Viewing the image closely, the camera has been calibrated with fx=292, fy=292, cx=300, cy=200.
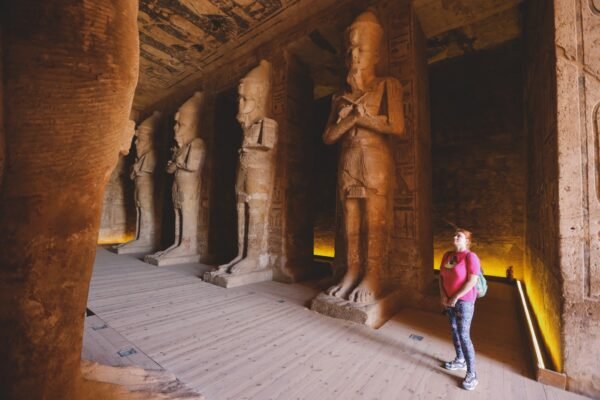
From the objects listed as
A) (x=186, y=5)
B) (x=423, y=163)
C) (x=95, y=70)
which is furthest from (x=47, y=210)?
(x=186, y=5)

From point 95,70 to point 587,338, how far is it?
3097 mm

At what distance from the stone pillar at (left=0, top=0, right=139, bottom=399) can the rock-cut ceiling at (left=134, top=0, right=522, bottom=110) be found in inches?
176

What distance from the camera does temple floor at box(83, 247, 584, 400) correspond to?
200cm

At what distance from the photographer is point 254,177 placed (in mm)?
5000

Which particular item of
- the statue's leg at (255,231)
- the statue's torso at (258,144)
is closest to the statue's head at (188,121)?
the statue's torso at (258,144)

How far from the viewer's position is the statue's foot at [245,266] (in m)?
4.69

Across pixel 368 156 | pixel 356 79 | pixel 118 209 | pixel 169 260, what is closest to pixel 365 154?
pixel 368 156

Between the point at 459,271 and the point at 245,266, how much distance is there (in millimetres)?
3441

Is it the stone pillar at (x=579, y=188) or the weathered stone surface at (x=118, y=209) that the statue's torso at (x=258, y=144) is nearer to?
the stone pillar at (x=579, y=188)

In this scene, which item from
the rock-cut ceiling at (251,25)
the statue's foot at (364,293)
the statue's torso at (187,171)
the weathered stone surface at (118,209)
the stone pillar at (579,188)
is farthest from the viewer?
the weathered stone surface at (118,209)

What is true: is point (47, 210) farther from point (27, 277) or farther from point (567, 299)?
point (567, 299)

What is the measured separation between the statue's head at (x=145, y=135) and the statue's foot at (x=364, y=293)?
6976 mm

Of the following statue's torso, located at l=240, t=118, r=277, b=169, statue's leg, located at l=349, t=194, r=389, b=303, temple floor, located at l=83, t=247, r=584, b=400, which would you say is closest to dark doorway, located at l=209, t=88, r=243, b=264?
statue's torso, located at l=240, t=118, r=277, b=169

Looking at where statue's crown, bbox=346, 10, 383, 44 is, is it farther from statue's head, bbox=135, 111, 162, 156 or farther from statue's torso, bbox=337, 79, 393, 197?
statue's head, bbox=135, 111, 162, 156
